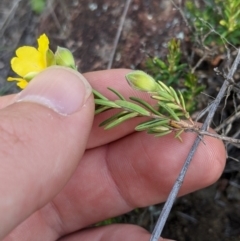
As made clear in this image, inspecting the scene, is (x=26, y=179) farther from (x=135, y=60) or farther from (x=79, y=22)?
(x=79, y=22)

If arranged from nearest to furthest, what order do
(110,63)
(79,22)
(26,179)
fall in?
(26,179) → (110,63) → (79,22)

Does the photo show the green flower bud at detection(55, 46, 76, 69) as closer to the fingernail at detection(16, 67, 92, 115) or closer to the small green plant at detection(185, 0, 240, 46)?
the fingernail at detection(16, 67, 92, 115)

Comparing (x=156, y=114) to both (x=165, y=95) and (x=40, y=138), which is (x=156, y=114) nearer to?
(x=165, y=95)

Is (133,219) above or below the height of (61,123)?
below

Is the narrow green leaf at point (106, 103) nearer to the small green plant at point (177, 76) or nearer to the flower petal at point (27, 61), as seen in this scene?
the flower petal at point (27, 61)

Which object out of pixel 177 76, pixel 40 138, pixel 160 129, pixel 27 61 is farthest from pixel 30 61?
pixel 177 76

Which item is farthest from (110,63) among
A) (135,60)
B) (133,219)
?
(133,219)
